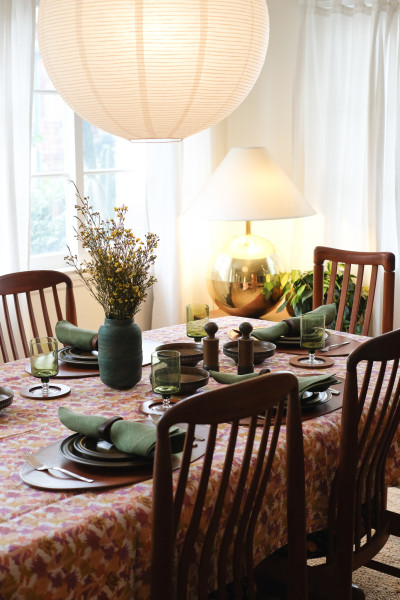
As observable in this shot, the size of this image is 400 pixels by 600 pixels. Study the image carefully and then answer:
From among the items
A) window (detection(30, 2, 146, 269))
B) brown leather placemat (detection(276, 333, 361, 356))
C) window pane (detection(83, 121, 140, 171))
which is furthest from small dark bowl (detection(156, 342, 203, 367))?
window pane (detection(83, 121, 140, 171))

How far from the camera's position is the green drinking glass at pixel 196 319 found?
2594 mm

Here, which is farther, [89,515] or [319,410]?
[319,410]

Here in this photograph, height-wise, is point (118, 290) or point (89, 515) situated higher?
point (118, 290)

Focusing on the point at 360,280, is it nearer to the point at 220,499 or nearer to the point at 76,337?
the point at 76,337

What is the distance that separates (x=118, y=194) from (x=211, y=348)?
2.35 meters

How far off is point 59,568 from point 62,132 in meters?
3.19

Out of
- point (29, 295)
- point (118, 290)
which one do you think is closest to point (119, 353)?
point (118, 290)

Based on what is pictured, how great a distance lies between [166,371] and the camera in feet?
6.24

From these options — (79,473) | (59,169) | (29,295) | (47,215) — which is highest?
(59,169)

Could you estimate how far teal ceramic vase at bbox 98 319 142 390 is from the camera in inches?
86.4

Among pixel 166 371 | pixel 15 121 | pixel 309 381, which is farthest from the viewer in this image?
pixel 15 121

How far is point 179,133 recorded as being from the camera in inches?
80.9

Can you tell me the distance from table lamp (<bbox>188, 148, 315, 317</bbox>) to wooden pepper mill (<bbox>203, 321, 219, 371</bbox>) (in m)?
1.48

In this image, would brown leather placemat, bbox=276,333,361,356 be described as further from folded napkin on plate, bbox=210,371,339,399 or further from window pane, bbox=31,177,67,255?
window pane, bbox=31,177,67,255
